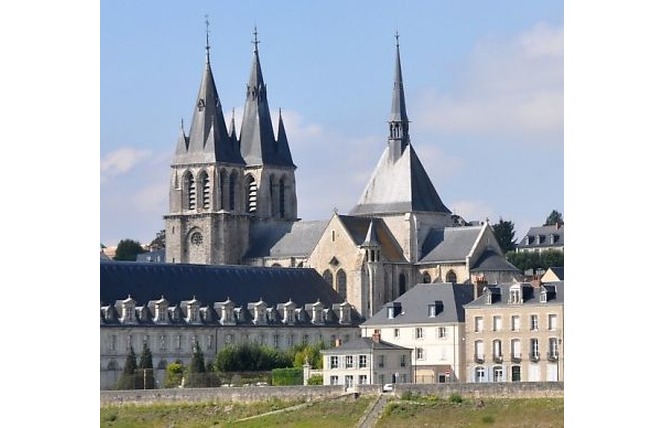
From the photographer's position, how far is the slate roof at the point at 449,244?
6450 cm

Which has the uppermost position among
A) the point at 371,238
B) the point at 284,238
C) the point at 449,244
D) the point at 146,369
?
the point at 284,238

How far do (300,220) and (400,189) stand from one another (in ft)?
18.9

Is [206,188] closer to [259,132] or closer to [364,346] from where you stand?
[259,132]

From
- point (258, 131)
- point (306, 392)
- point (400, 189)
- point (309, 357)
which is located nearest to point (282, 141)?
point (258, 131)

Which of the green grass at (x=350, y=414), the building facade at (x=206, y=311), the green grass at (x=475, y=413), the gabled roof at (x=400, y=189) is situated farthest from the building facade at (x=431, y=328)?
the gabled roof at (x=400, y=189)

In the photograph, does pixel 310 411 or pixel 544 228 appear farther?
pixel 544 228

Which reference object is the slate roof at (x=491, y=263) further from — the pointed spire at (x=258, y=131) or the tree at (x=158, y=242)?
the tree at (x=158, y=242)

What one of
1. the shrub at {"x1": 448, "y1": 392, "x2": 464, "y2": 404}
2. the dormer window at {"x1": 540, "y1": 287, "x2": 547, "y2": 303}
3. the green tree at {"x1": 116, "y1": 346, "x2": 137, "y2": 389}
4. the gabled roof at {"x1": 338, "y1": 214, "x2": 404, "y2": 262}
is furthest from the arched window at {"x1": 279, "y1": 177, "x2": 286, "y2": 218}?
the shrub at {"x1": 448, "y1": 392, "x2": 464, "y2": 404}

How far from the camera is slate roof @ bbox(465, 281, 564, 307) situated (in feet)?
153

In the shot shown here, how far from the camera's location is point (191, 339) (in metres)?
57.1

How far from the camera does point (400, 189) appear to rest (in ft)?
221
